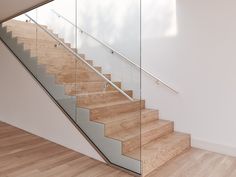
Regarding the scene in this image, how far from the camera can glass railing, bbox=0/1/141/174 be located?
2.70 metres

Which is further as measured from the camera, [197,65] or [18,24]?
[18,24]

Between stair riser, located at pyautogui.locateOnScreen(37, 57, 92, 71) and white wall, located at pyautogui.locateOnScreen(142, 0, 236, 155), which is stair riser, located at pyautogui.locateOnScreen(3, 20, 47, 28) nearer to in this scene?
stair riser, located at pyautogui.locateOnScreen(37, 57, 92, 71)

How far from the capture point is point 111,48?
3.16m

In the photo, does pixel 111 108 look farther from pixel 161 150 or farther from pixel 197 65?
pixel 197 65

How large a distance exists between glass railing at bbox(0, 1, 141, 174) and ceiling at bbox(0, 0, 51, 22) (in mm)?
173

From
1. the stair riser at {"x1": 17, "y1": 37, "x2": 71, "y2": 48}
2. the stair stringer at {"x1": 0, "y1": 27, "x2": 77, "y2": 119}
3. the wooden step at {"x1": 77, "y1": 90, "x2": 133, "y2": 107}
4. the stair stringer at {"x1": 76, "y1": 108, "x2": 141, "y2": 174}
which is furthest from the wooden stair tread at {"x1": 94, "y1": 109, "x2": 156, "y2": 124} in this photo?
the stair riser at {"x1": 17, "y1": 37, "x2": 71, "y2": 48}

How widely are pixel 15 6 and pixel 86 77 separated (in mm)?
1572

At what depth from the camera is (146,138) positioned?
2994 millimetres

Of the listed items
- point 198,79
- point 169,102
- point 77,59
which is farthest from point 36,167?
point 198,79

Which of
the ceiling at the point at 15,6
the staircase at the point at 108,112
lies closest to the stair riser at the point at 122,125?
the staircase at the point at 108,112

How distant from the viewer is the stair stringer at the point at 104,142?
8.32 ft

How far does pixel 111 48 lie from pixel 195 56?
126cm

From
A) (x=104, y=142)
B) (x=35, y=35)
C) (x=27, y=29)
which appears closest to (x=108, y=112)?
(x=104, y=142)

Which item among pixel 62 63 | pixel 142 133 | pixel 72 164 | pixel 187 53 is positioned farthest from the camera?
pixel 62 63
